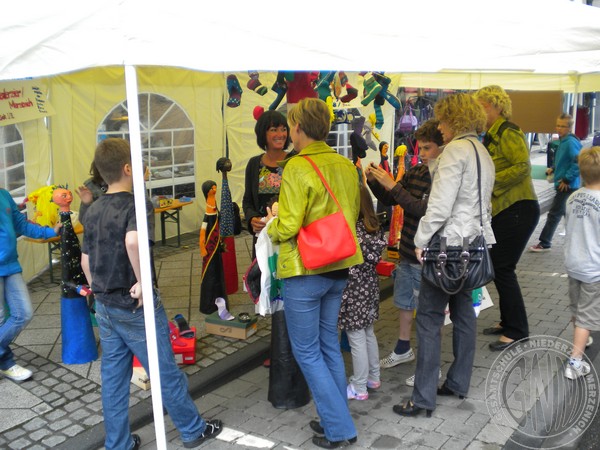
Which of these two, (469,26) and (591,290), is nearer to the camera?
(469,26)

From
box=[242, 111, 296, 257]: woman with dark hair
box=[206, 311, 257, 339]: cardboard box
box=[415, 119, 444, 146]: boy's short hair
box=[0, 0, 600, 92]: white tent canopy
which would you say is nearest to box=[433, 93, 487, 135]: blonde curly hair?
box=[415, 119, 444, 146]: boy's short hair

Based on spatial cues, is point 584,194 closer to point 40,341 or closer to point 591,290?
point 591,290

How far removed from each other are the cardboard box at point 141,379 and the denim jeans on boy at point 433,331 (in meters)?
1.74

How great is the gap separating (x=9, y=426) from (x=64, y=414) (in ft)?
1.01

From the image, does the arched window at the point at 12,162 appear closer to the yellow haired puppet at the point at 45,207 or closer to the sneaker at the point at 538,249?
the yellow haired puppet at the point at 45,207

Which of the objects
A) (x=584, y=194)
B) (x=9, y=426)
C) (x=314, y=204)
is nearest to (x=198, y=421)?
(x=9, y=426)

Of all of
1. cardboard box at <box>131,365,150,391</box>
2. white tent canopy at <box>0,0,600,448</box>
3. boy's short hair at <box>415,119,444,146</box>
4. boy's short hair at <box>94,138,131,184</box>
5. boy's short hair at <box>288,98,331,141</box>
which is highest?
white tent canopy at <box>0,0,600,448</box>

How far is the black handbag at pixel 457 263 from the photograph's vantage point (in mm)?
3520

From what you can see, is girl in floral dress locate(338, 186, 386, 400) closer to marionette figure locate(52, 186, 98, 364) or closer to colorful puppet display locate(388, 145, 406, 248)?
marionette figure locate(52, 186, 98, 364)

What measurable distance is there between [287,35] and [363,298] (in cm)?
183

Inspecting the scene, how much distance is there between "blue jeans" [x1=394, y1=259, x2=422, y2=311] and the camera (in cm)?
424

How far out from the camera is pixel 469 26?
10.2ft

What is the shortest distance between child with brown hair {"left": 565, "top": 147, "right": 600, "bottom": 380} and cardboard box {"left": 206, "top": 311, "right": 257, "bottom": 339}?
2351 mm

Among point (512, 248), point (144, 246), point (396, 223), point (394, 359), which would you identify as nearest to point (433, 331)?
point (394, 359)
